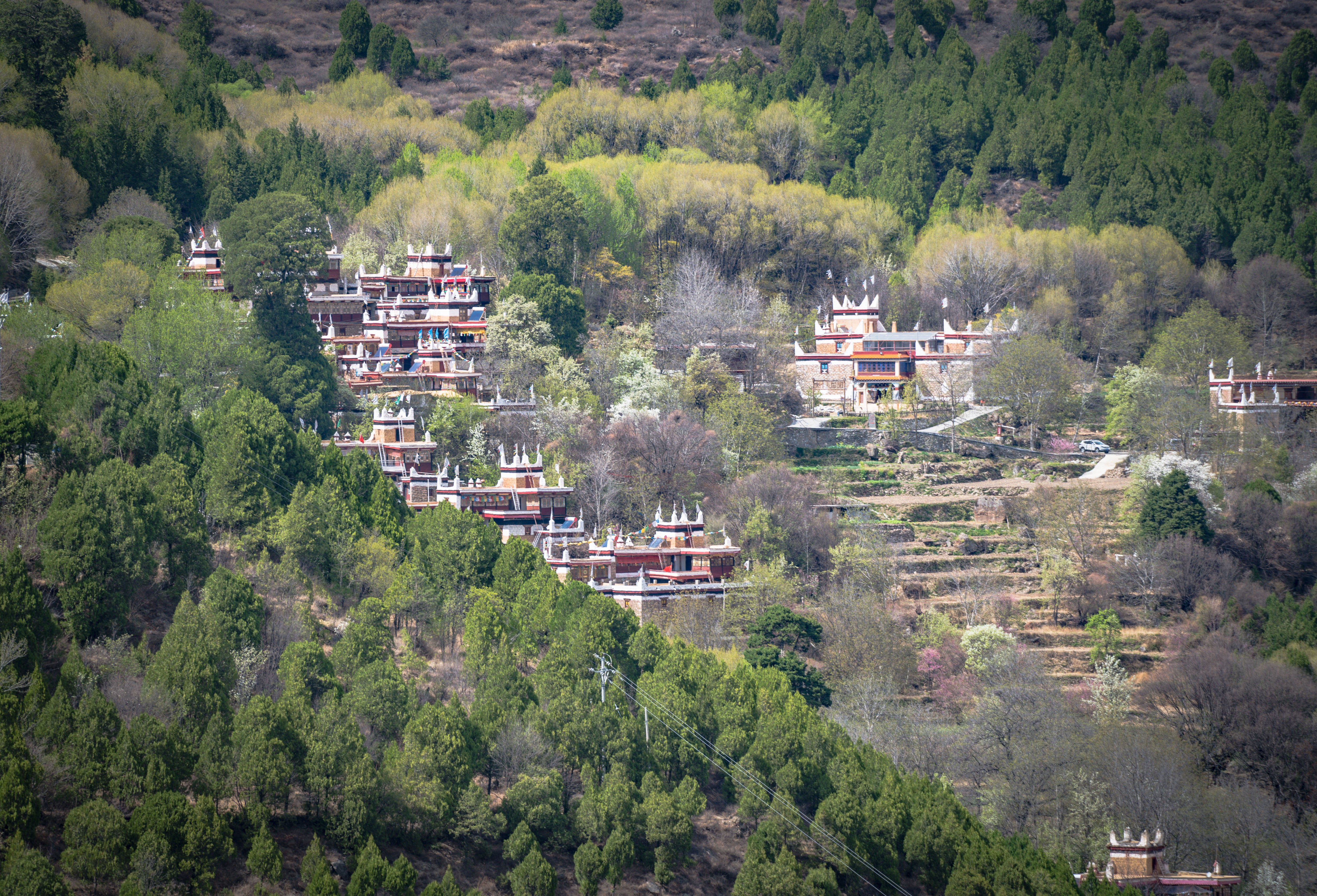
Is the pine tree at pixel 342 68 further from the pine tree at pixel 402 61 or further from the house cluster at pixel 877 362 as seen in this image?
the house cluster at pixel 877 362

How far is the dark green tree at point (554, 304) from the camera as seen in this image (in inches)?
3189

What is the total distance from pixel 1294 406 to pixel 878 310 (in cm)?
1899

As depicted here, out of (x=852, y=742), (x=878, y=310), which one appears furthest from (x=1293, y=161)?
(x=852, y=742)

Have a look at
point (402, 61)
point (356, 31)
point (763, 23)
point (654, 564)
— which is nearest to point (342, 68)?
point (402, 61)

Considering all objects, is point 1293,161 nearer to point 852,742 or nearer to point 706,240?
point 706,240

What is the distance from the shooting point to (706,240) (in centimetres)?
9438

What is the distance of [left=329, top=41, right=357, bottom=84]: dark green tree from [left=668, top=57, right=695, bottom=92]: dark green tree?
20.9m

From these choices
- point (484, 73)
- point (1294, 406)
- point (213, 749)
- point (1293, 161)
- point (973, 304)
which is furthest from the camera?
point (484, 73)

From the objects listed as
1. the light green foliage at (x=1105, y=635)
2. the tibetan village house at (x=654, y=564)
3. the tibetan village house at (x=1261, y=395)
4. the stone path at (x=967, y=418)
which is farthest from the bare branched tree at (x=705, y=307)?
the light green foliage at (x=1105, y=635)

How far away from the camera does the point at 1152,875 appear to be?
50500 millimetres

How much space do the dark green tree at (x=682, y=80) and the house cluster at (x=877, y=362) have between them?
35.0 meters

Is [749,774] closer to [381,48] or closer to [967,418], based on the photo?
[967,418]

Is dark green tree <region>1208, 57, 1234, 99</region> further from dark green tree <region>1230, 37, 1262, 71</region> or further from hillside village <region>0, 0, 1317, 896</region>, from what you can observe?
dark green tree <region>1230, 37, 1262, 71</region>

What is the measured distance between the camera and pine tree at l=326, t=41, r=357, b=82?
123 meters
